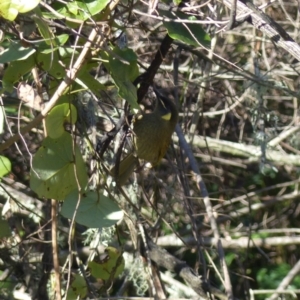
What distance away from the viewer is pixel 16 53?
1.37m

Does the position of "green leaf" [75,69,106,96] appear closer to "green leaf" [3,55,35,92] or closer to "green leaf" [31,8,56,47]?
"green leaf" [3,55,35,92]

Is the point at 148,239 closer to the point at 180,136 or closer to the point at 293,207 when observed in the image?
the point at 180,136

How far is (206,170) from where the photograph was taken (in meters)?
4.41

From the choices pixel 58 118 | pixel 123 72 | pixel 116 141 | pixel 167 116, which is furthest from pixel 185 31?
pixel 167 116

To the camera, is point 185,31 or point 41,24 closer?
point 41,24

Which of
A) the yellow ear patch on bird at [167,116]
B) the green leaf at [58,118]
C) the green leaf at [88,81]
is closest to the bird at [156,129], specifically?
the yellow ear patch on bird at [167,116]

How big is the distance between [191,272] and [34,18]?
1.55 metres

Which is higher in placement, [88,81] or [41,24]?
[41,24]

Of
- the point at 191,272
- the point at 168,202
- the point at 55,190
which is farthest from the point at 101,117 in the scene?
the point at 55,190

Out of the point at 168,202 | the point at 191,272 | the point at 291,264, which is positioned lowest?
the point at 291,264

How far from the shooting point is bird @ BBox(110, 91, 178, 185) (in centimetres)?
241

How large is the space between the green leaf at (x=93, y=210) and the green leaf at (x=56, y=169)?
0.03 metres

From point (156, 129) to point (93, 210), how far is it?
2.98ft

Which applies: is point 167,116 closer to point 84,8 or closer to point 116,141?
point 116,141
